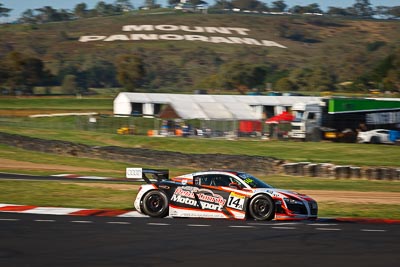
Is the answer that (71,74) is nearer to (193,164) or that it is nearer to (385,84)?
(385,84)

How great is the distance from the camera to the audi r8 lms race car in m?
15.3

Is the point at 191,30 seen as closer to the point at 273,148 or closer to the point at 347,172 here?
the point at 273,148

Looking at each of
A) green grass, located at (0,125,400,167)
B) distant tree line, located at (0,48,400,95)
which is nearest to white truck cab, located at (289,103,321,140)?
green grass, located at (0,125,400,167)

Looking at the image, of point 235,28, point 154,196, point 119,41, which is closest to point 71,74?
point 119,41

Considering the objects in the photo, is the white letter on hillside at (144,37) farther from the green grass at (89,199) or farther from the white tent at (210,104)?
the green grass at (89,199)

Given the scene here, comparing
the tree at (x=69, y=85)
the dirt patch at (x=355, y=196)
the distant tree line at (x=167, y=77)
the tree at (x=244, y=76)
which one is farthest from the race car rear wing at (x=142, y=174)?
the tree at (x=69, y=85)

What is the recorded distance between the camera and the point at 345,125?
155 ft

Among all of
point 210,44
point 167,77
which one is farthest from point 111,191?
point 210,44

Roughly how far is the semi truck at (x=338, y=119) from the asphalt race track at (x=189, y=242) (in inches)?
1253

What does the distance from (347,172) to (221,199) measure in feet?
50.2

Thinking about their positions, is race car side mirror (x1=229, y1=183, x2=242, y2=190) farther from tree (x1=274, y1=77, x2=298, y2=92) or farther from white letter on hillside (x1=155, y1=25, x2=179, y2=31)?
white letter on hillside (x1=155, y1=25, x2=179, y2=31)

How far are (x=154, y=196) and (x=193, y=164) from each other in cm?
1809

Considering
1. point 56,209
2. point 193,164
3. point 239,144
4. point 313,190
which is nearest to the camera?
point 56,209

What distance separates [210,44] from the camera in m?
158
